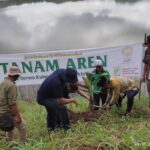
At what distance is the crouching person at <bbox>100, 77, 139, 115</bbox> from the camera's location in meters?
8.65

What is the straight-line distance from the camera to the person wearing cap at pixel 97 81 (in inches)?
344

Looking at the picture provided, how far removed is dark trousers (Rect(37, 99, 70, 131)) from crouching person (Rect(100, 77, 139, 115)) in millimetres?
1307

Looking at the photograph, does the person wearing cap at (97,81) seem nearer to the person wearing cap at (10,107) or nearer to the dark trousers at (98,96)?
the dark trousers at (98,96)

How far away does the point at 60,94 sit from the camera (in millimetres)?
7258

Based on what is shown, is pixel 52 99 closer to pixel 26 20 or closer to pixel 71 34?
pixel 71 34

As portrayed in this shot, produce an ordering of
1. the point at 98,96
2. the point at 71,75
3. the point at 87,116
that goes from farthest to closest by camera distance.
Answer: the point at 98,96 → the point at 87,116 → the point at 71,75

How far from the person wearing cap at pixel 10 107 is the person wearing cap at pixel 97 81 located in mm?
2169

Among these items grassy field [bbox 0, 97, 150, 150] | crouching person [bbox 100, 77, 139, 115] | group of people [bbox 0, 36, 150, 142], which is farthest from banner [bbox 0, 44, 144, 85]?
crouching person [bbox 100, 77, 139, 115]

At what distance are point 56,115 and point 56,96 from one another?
0.69 meters

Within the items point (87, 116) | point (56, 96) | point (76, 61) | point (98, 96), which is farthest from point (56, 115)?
point (76, 61)

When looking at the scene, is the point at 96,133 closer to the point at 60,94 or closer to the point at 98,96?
the point at 60,94

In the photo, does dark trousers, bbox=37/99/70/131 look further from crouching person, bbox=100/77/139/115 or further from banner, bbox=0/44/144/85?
banner, bbox=0/44/144/85

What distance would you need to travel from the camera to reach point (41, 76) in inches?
464

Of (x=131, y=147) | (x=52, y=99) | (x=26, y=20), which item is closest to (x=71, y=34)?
(x=26, y=20)
